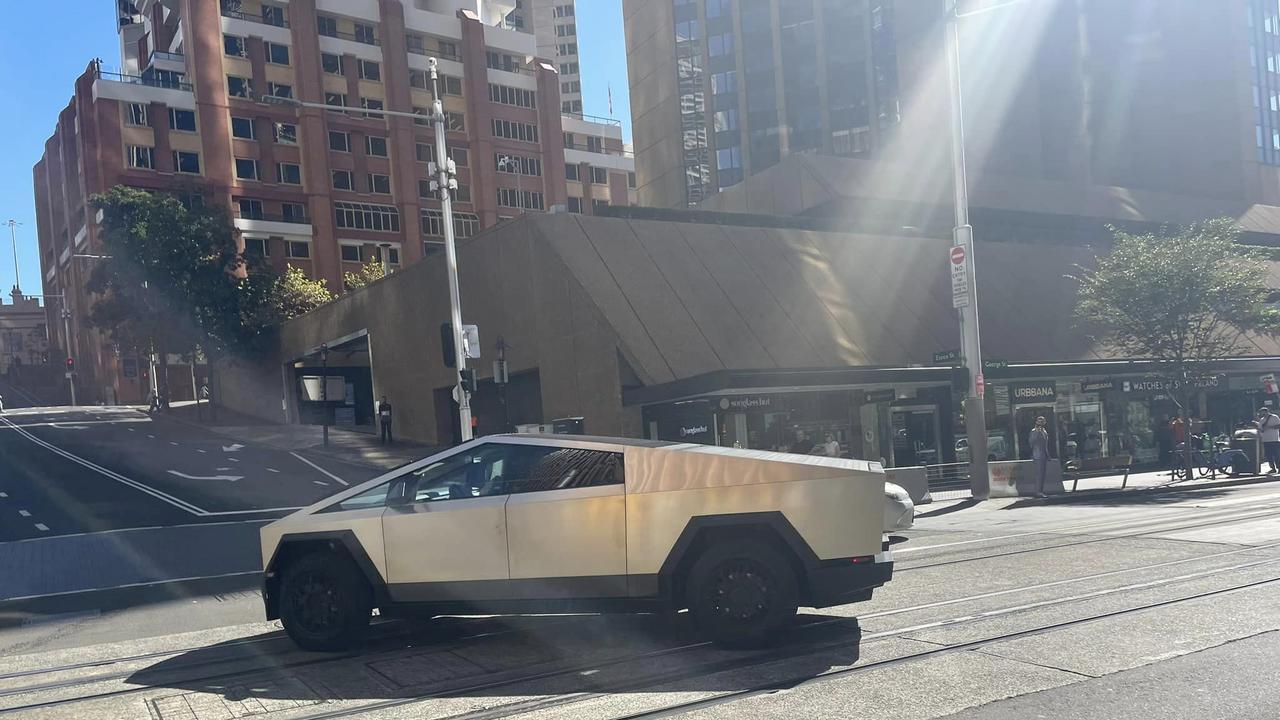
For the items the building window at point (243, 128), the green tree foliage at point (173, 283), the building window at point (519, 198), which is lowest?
the green tree foliage at point (173, 283)

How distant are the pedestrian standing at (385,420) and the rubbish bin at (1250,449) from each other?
27.2 meters

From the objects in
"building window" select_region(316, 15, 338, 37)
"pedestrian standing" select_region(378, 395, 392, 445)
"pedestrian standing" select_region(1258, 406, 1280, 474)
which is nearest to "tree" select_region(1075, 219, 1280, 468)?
"pedestrian standing" select_region(1258, 406, 1280, 474)

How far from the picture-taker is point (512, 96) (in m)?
79.0

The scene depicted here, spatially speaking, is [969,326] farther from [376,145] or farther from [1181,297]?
[376,145]

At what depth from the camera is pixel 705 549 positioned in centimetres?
677

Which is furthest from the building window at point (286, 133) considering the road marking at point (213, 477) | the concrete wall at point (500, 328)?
the road marking at point (213, 477)

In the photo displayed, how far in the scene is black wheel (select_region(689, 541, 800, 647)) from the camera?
21.8 feet

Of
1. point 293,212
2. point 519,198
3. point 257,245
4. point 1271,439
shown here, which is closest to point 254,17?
point 293,212

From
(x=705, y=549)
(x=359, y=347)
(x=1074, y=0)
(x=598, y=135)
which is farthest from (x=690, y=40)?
(x=705, y=549)

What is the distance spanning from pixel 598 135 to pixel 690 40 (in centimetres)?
1962

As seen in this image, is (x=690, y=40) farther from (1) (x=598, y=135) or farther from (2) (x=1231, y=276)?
(2) (x=1231, y=276)

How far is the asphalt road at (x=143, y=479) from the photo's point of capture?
19.8 meters

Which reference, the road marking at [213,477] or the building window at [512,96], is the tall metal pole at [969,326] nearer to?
the road marking at [213,477]

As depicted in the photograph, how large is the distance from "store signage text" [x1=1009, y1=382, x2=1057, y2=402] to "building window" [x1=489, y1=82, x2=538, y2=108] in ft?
190
